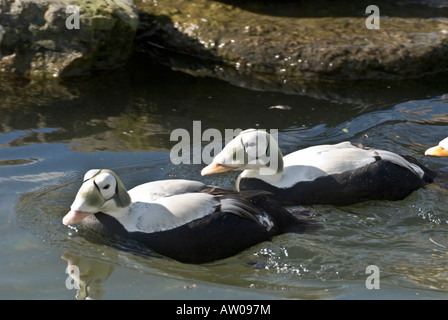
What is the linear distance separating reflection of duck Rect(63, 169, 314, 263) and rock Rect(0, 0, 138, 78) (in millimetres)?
3637

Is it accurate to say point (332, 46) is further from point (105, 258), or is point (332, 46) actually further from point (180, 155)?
point (105, 258)

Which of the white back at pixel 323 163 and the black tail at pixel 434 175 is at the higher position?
the white back at pixel 323 163

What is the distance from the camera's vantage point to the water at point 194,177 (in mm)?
4656

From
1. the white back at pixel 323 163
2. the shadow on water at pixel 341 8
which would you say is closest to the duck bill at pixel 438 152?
the white back at pixel 323 163

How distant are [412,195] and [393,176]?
9.1 inches

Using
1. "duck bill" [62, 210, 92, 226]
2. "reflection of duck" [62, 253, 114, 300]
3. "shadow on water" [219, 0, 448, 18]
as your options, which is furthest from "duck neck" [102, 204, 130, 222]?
"shadow on water" [219, 0, 448, 18]

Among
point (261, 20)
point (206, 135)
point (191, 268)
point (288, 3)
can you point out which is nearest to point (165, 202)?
point (191, 268)

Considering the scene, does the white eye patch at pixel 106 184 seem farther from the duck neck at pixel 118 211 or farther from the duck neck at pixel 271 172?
the duck neck at pixel 271 172

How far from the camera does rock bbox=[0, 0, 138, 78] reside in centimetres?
841

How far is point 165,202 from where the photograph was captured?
508 centimetres

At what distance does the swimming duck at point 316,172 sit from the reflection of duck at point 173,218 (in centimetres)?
62

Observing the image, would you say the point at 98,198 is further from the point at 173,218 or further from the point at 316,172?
the point at 316,172

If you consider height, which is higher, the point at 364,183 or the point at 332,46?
the point at 332,46

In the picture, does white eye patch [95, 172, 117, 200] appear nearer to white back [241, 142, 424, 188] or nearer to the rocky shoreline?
white back [241, 142, 424, 188]
